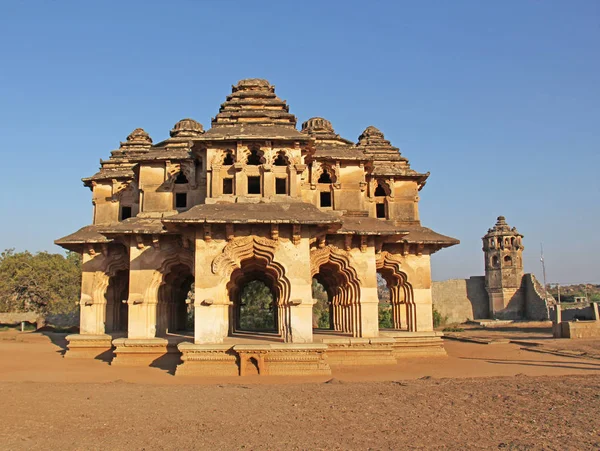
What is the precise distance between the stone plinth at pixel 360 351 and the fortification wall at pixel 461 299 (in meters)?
28.7

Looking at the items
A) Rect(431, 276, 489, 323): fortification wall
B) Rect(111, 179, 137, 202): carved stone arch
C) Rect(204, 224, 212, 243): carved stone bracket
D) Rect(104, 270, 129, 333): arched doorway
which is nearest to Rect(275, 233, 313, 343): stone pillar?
Rect(204, 224, 212, 243): carved stone bracket

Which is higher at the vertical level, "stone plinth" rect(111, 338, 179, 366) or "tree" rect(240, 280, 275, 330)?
"tree" rect(240, 280, 275, 330)

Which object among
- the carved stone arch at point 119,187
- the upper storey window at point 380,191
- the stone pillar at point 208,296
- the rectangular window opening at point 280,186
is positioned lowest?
the stone pillar at point 208,296

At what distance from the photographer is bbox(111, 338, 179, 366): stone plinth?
16828 mm

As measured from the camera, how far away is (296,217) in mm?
14242

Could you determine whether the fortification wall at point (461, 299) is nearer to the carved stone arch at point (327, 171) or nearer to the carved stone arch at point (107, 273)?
the carved stone arch at point (327, 171)

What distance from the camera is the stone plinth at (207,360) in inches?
545

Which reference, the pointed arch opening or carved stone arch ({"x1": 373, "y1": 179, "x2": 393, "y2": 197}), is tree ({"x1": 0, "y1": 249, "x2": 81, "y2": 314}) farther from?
carved stone arch ({"x1": 373, "y1": 179, "x2": 393, "y2": 197})

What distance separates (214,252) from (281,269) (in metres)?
1.83

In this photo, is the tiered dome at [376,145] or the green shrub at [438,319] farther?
the green shrub at [438,319]

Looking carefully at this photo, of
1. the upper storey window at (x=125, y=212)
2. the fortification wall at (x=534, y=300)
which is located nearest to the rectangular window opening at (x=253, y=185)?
the upper storey window at (x=125, y=212)

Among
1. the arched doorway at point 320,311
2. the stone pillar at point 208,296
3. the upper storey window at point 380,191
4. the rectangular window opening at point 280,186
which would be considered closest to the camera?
the stone pillar at point 208,296

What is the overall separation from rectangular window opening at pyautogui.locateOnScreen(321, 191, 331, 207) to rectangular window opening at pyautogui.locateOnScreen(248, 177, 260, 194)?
2.83 meters

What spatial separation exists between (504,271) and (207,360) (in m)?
35.9
